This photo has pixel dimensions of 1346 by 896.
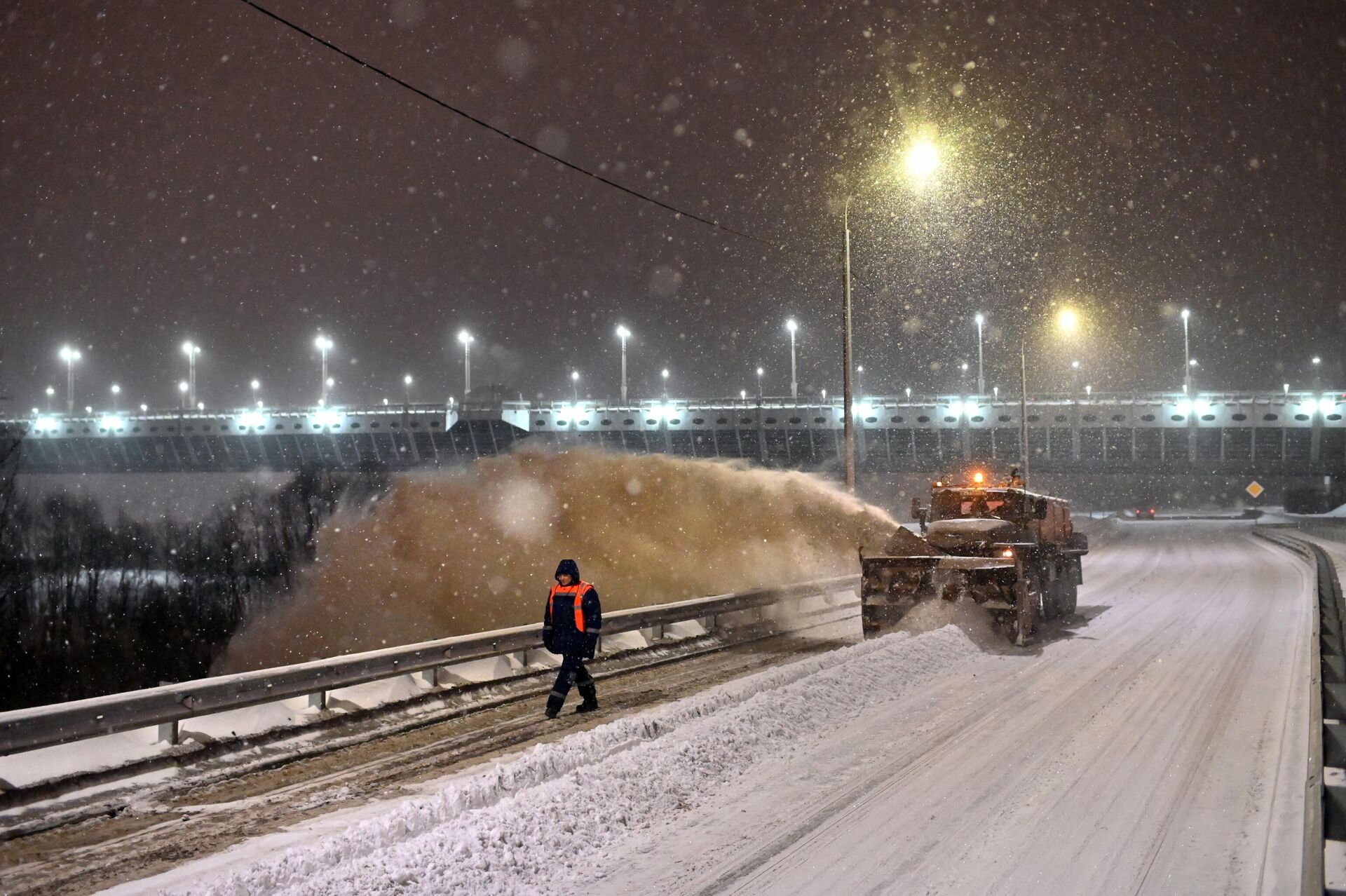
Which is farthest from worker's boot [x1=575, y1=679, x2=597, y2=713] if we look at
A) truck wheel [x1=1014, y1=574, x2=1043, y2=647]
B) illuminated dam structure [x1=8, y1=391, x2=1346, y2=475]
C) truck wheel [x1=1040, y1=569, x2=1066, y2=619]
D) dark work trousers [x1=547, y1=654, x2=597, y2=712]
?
illuminated dam structure [x1=8, y1=391, x2=1346, y2=475]

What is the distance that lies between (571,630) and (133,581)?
151 ft

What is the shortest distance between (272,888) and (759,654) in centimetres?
1101

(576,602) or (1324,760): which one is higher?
(576,602)

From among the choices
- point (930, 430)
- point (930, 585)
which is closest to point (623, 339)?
point (930, 430)

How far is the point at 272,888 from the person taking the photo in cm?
580

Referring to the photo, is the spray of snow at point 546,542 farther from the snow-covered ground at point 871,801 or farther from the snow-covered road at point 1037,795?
the snow-covered ground at point 871,801

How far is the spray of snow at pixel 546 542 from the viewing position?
26.0m

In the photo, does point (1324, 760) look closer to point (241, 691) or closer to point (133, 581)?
point (241, 691)

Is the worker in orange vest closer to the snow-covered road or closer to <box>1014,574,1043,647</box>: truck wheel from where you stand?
the snow-covered road

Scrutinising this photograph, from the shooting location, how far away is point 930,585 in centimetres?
1644

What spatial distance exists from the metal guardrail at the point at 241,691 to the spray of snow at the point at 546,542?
1028 cm

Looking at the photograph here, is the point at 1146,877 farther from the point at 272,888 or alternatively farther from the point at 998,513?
the point at 998,513

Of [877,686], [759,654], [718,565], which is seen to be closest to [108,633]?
[718,565]

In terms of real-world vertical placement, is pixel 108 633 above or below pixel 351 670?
below
